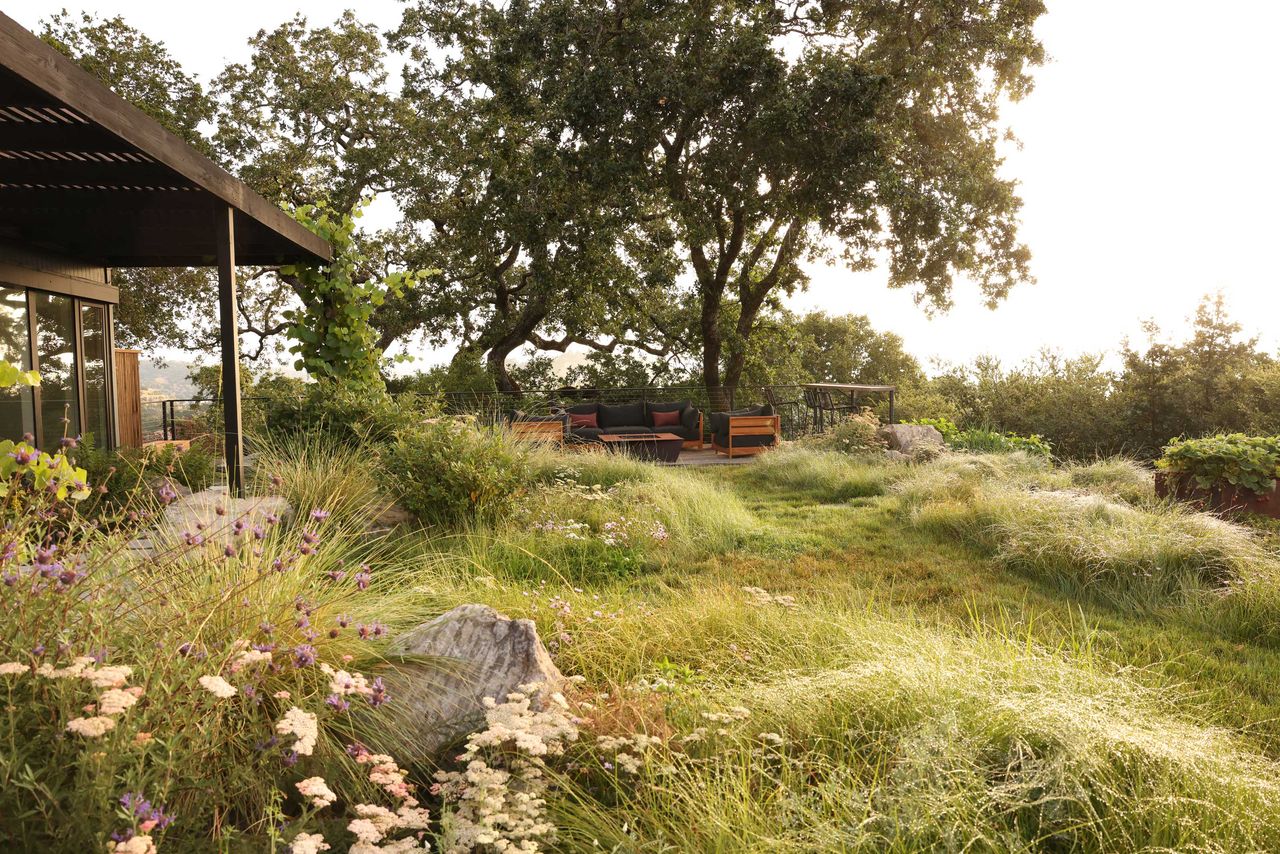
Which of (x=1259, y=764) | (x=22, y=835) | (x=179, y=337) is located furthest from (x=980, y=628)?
(x=179, y=337)

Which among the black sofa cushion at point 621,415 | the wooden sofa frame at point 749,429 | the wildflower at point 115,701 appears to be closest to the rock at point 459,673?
the wildflower at point 115,701

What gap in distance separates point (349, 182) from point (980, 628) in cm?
1608

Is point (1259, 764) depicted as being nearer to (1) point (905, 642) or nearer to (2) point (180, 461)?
(1) point (905, 642)

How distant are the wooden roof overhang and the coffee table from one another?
4819 millimetres

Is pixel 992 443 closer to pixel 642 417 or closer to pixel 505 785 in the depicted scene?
pixel 642 417

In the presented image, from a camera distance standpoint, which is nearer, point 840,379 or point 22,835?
point 22,835

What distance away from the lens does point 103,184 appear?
5285mm

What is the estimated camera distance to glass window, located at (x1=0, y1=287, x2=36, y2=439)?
7.27 meters

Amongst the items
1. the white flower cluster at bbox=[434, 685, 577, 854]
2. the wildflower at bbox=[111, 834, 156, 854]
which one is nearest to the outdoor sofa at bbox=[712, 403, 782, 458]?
the white flower cluster at bbox=[434, 685, 577, 854]

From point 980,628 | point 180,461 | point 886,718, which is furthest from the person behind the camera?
point 180,461

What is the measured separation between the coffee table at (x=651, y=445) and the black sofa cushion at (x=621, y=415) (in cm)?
164

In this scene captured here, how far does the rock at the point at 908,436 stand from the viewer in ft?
35.1

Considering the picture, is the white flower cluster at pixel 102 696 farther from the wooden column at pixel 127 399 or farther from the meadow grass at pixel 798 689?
the wooden column at pixel 127 399

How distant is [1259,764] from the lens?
2281 mm
